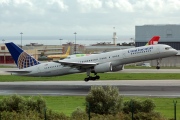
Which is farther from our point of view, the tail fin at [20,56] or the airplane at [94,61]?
the tail fin at [20,56]

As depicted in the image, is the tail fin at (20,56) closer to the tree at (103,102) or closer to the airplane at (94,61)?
the airplane at (94,61)

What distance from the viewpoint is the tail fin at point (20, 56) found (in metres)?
53.8

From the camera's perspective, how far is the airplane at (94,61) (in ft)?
169

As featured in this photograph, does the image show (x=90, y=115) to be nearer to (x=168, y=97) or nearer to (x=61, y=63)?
(x=168, y=97)

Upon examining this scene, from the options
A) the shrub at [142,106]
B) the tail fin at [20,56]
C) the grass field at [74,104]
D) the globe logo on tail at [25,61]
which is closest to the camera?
the shrub at [142,106]

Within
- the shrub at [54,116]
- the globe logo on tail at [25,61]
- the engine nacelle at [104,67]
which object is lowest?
the shrub at [54,116]

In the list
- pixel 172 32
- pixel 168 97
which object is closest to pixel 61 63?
pixel 168 97

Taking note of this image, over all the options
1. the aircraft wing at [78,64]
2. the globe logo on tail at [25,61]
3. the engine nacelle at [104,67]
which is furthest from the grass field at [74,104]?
the globe logo on tail at [25,61]

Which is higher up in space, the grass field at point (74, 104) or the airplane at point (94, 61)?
the airplane at point (94, 61)

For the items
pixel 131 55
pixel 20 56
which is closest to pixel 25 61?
pixel 20 56

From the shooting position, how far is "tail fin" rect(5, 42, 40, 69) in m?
53.8

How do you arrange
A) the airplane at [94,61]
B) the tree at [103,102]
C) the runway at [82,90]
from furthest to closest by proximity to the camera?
the airplane at [94,61]
the runway at [82,90]
the tree at [103,102]

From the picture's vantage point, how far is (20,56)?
54062mm

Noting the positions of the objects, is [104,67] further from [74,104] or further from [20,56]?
[74,104]
